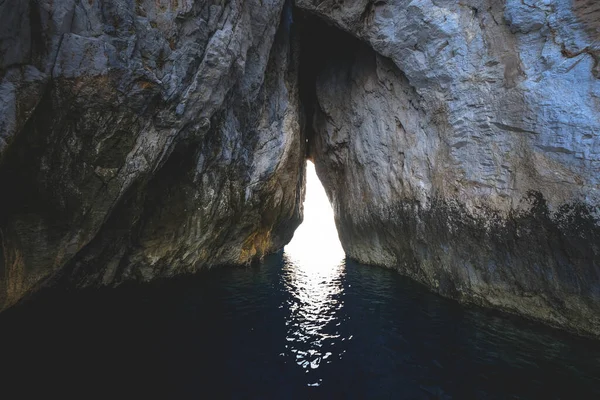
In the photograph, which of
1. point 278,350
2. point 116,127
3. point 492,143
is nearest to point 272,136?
point 116,127

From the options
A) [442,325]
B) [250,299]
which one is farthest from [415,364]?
[250,299]

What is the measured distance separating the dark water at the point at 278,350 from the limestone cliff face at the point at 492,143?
6.49 feet

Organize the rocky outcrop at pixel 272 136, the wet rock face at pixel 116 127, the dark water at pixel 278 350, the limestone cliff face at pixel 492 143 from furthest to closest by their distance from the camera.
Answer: the limestone cliff face at pixel 492 143
the rocky outcrop at pixel 272 136
the wet rock face at pixel 116 127
the dark water at pixel 278 350

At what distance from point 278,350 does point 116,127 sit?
893 centimetres

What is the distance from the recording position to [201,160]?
1463 cm

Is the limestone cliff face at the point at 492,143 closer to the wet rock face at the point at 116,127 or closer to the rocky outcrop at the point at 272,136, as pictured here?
the rocky outcrop at the point at 272,136

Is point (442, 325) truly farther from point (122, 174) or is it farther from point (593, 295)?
point (122, 174)

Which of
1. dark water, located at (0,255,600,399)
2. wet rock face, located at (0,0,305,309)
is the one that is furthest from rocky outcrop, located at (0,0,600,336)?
dark water, located at (0,255,600,399)

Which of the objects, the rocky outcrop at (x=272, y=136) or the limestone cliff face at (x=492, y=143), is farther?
the limestone cliff face at (x=492, y=143)

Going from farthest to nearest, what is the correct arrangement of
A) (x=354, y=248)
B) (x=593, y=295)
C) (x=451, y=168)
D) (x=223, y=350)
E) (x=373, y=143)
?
(x=354, y=248) < (x=373, y=143) < (x=451, y=168) < (x=593, y=295) < (x=223, y=350)

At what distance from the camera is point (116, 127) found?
30.6ft

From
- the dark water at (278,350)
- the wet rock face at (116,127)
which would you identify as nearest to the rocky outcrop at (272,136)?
the wet rock face at (116,127)

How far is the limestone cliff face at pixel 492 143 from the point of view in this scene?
900 centimetres

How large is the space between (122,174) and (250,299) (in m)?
7.81
